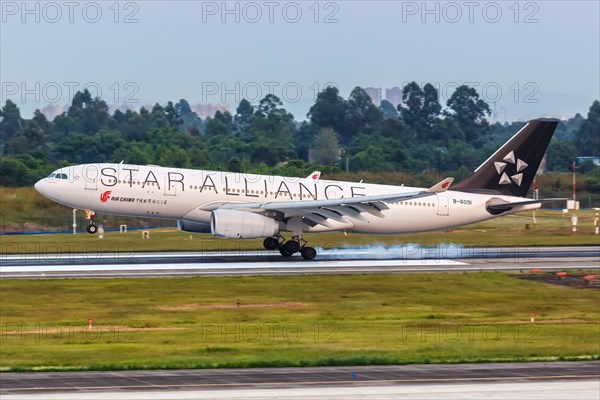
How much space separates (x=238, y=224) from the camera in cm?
4956

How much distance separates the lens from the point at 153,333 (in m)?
34.3

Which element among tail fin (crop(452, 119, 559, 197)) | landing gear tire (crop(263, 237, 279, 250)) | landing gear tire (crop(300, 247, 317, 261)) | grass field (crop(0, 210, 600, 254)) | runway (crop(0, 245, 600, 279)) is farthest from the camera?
grass field (crop(0, 210, 600, 254))

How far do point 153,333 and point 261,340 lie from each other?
3.99 metres

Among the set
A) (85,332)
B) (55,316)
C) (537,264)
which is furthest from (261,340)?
(537,264)

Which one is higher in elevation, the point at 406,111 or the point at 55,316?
the point at 406,111

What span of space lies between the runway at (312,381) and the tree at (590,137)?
433ft

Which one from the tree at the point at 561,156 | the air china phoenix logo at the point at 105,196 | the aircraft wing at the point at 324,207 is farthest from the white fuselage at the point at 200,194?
the tree at the point at 561,156

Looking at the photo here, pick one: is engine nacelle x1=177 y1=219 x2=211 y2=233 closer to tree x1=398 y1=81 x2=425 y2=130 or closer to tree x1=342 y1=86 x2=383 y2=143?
tree x1=342 y1=86 x2=383 y2=143

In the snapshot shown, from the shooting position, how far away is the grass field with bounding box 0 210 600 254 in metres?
58.2

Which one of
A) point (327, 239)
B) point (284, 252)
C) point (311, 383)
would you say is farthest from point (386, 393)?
point (327, 239)

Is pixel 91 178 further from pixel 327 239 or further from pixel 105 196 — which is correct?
pixel 327 239

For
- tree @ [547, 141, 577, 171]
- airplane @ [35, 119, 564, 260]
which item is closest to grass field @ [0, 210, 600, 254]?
airplane @ [35, 119, 564, 260]

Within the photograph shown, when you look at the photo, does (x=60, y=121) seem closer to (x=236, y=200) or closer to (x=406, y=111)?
(x=406, y=111)

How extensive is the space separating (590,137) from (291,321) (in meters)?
134
